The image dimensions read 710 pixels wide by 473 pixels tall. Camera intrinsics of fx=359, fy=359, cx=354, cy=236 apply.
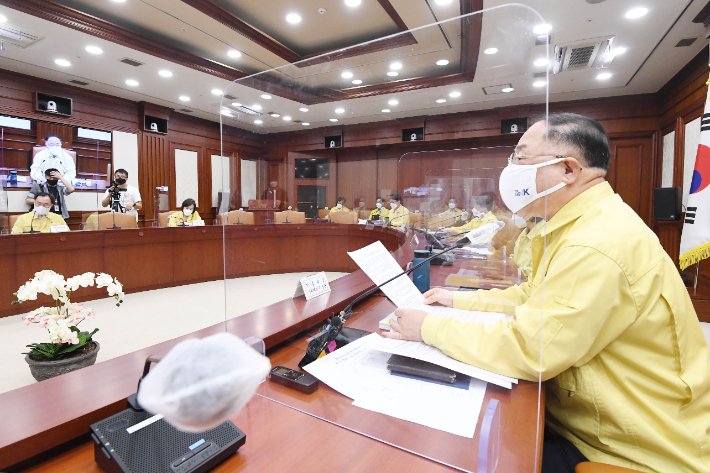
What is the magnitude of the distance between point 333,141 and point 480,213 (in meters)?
0.84

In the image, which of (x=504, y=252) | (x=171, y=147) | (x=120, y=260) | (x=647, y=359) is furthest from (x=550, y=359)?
(x=171, y=147)

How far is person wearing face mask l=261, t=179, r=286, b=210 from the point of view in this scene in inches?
55.2

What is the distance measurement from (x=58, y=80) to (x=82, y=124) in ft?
2.38

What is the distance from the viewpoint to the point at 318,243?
2148mm

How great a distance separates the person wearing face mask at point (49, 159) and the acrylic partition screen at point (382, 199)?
5.98 meters

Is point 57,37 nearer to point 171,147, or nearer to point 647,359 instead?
point 171,147

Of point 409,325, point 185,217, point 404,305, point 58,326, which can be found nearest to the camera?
point 409,325

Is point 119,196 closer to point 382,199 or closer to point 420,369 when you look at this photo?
point 382,199

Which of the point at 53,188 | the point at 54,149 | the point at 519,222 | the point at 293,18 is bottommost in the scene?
the point at 519,222

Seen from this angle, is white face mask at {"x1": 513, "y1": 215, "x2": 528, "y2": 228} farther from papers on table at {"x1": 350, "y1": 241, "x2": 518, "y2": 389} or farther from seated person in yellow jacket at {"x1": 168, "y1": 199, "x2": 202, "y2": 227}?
seated person in yellow jacket at {"x1": 168, "y1": 199, "x2": 202, "y2": 227}

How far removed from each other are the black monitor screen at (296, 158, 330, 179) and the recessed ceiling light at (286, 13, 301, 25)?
10.9 feet

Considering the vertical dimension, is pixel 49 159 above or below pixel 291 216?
above

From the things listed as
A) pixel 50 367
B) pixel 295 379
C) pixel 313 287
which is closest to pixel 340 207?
pixel 313 287

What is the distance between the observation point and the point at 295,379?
752 millimetres
